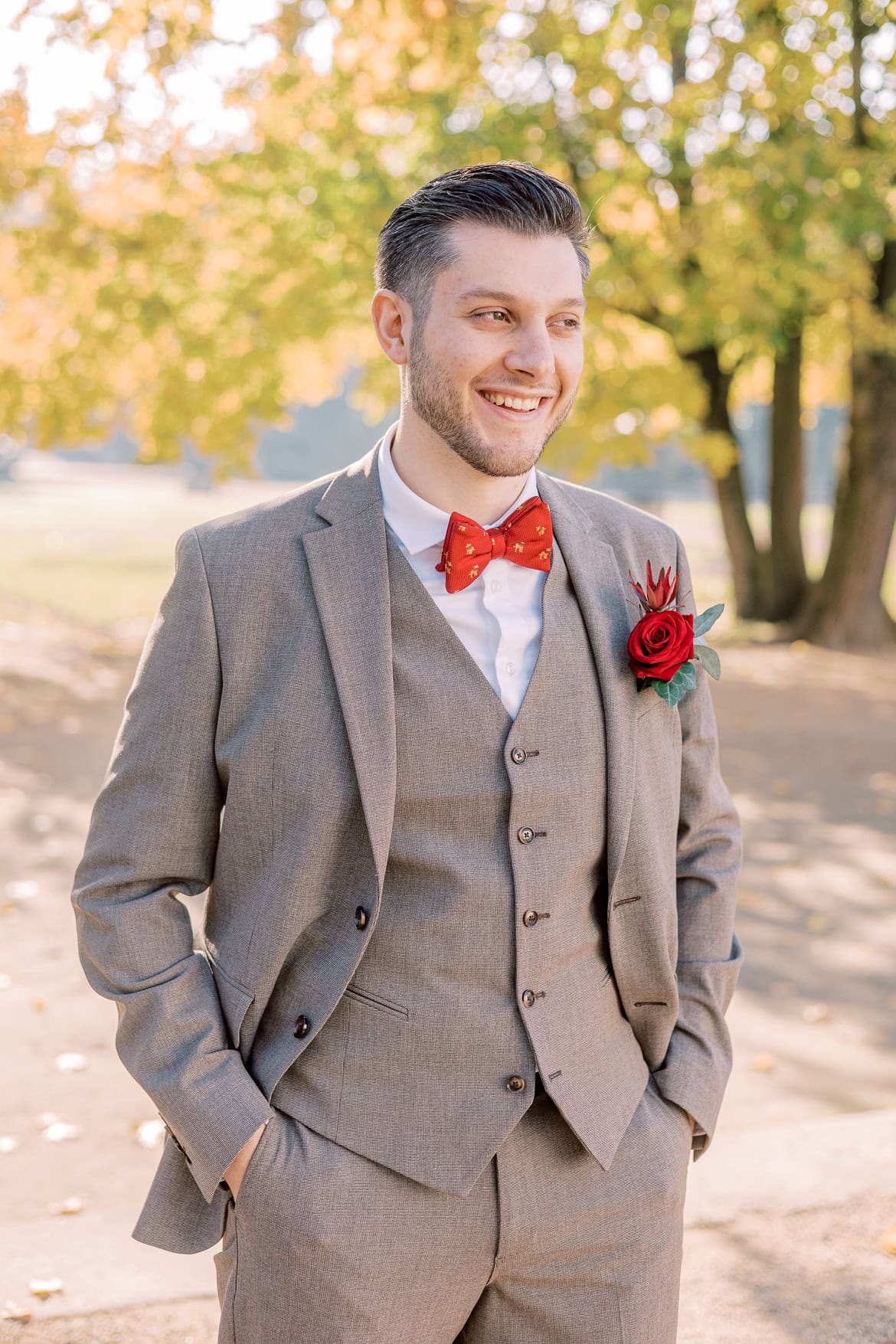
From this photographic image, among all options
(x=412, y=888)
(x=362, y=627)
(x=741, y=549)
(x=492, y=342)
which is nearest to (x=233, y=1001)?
(x=412, y=888)

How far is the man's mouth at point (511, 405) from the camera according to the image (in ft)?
6.75

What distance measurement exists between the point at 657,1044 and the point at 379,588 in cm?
90

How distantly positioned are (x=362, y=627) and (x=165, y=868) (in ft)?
1.60

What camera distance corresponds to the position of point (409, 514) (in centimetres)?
218

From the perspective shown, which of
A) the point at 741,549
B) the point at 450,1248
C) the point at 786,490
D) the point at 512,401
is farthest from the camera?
the point at 741,549

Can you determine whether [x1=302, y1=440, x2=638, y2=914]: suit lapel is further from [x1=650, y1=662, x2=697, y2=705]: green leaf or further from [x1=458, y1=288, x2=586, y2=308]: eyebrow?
[x1=458, y1=288, x2=586, y2=308]: eyebrow

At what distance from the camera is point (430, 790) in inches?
79.2

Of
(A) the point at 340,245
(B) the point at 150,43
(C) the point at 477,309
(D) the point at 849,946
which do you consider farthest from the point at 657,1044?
(A) the point at 340,245

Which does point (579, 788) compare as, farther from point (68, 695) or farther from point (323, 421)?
point (323, 421)

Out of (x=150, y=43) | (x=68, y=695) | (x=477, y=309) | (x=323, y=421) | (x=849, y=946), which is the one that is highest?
(x=150, y=43)

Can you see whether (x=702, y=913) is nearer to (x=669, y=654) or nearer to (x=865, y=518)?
(x=669, y=654)

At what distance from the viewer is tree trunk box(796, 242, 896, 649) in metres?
13.4

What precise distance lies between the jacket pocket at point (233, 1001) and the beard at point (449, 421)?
89cm

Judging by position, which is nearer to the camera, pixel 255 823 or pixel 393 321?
pixel 255 823
